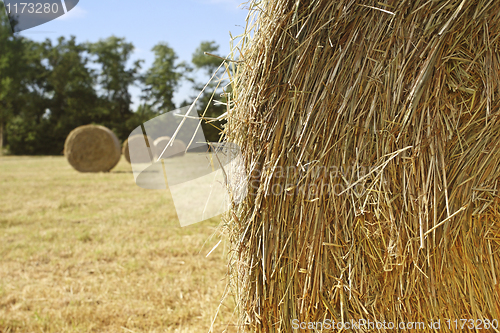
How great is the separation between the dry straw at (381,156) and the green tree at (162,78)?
19161 millimetres

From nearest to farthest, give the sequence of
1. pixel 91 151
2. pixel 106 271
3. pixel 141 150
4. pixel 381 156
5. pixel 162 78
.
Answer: pixel 381 156, pixel 106 271, pixel 91 151, pixel 141 150, pixel 162 78

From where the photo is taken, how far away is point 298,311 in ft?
5.40

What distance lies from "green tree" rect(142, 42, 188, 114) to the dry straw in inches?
754

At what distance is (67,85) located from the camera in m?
26.2

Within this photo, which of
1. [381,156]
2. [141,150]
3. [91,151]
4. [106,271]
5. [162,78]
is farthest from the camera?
[162,78]

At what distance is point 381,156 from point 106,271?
102 inches

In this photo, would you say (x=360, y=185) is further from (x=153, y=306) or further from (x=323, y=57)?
(x=153, y=306)

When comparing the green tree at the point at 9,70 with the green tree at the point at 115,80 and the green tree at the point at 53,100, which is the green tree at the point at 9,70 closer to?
the green tree at the point at 53,100

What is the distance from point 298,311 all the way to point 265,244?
327mm

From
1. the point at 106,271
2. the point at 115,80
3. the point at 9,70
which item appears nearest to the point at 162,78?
the point at 115,80

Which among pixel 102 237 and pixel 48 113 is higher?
pixel 48 113

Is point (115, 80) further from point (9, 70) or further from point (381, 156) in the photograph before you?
point (381, 156)

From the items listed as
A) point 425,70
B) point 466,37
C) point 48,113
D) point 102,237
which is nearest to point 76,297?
point 102,237

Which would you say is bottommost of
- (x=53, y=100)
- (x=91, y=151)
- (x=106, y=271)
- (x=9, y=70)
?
(x=106, y=271)
